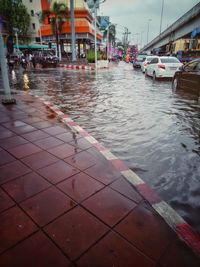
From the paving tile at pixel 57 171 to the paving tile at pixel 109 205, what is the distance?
69cm

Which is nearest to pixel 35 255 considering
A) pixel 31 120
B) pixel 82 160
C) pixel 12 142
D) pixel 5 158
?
pixel 82 160

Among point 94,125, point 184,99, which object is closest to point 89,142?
point 94,125

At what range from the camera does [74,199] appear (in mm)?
2852

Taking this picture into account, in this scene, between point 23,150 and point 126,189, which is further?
point 23,150

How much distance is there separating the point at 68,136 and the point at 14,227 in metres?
2.83

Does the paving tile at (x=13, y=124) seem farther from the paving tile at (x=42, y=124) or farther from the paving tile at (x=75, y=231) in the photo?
the paving tile at (x=75, y=231)

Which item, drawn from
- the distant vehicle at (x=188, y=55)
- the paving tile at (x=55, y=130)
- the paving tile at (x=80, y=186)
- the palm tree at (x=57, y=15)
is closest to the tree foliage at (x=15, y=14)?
the palm tree at (x=57, y=15)

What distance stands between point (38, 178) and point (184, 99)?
778 cm

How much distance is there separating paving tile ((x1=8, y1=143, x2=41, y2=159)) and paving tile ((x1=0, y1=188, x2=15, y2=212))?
1157 millimetres

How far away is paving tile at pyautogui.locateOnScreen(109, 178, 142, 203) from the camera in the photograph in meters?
2.93

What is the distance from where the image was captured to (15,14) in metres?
43.9

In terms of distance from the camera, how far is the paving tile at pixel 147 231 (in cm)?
217

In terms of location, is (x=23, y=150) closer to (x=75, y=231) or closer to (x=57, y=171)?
(x=57, y=171)

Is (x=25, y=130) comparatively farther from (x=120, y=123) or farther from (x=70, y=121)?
(x=120, y=123)
